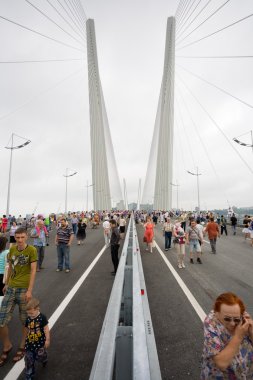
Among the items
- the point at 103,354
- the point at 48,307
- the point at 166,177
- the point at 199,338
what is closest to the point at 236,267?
the point at 199,338

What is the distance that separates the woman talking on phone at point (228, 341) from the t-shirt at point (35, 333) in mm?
2170

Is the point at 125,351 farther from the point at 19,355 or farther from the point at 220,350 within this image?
the point at 19,355

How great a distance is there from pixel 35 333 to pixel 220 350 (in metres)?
2.41

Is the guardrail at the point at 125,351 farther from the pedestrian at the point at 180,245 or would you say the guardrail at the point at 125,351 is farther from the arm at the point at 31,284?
the pedestrian at the point at 180,245

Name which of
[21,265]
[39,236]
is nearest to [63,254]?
[39,236]

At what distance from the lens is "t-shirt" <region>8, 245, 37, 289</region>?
4113mm

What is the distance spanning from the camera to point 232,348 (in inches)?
74.2

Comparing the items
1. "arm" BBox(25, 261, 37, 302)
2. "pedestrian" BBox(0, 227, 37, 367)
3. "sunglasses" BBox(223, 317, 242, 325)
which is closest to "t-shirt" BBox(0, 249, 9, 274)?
"pedestrian" BBox(0, 227, 37, 367)

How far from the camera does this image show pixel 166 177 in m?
50.0

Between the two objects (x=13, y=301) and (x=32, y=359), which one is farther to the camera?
(x=13, y=301)

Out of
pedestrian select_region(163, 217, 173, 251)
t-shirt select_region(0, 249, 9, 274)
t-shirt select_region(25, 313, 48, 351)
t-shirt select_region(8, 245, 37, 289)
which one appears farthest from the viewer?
pedestrian select_region(163, 217, 173, 251)

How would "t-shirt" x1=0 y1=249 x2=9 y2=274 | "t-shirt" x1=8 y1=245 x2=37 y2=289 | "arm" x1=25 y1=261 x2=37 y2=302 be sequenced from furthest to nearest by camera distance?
"t-shirt" x1=0 y1=249 x2=9 y2=274
"t-shirt" x1=8 y1=245 x2=37 y2=289
"arm" x1=25 y1=261 x2=37 y2=302

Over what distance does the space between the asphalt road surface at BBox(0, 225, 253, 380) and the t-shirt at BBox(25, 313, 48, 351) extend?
0.37 metres

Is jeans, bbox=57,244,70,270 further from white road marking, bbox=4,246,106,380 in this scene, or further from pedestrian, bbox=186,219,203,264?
pedestrian, bbox=186,219,203,264
